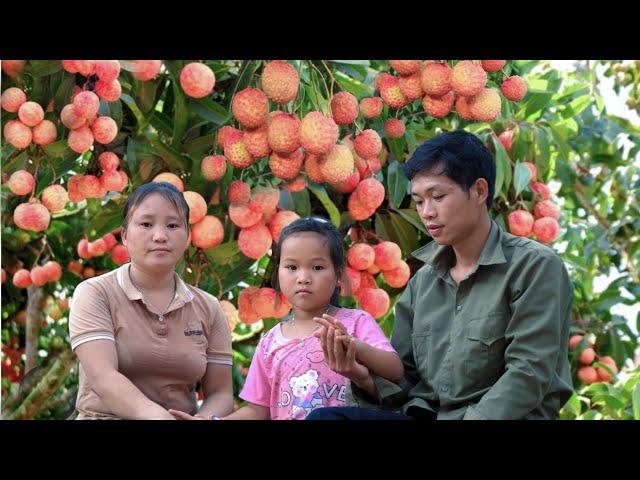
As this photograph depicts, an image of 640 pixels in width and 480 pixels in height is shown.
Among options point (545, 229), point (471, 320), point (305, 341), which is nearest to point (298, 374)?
point (305, 341)

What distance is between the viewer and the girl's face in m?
1.53

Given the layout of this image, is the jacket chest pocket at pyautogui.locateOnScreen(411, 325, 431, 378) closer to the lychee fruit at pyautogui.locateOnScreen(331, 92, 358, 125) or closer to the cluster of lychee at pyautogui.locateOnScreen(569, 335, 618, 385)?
the lychee fruit at pyautogui.locateOnScreen(331, 92, 358, 125)

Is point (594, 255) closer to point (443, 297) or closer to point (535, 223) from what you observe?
point (535, 223)

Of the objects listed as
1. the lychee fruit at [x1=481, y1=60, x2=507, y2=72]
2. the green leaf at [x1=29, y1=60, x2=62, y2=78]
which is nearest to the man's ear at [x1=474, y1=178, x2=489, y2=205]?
the lychee fruit at [x1=481, y1=60, x2=507, y2=72]

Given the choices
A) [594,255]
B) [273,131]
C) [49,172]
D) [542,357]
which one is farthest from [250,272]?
[594,255]

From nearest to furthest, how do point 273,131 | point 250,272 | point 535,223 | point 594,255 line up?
1. point 273,131
2. point 250,272
3. point 535,223
4. point 594,255

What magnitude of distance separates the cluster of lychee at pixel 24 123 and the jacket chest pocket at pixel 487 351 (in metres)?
0.97

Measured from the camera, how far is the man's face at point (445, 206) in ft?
4.70

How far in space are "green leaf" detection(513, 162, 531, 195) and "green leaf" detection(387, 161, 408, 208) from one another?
0.25 m

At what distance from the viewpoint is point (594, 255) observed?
109 inches

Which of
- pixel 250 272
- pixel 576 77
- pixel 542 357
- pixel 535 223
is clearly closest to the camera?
pixel 542 357

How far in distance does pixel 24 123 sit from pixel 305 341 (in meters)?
0.75

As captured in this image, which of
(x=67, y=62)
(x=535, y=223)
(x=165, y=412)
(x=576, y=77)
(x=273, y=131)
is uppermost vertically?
(x=576, y=77)
